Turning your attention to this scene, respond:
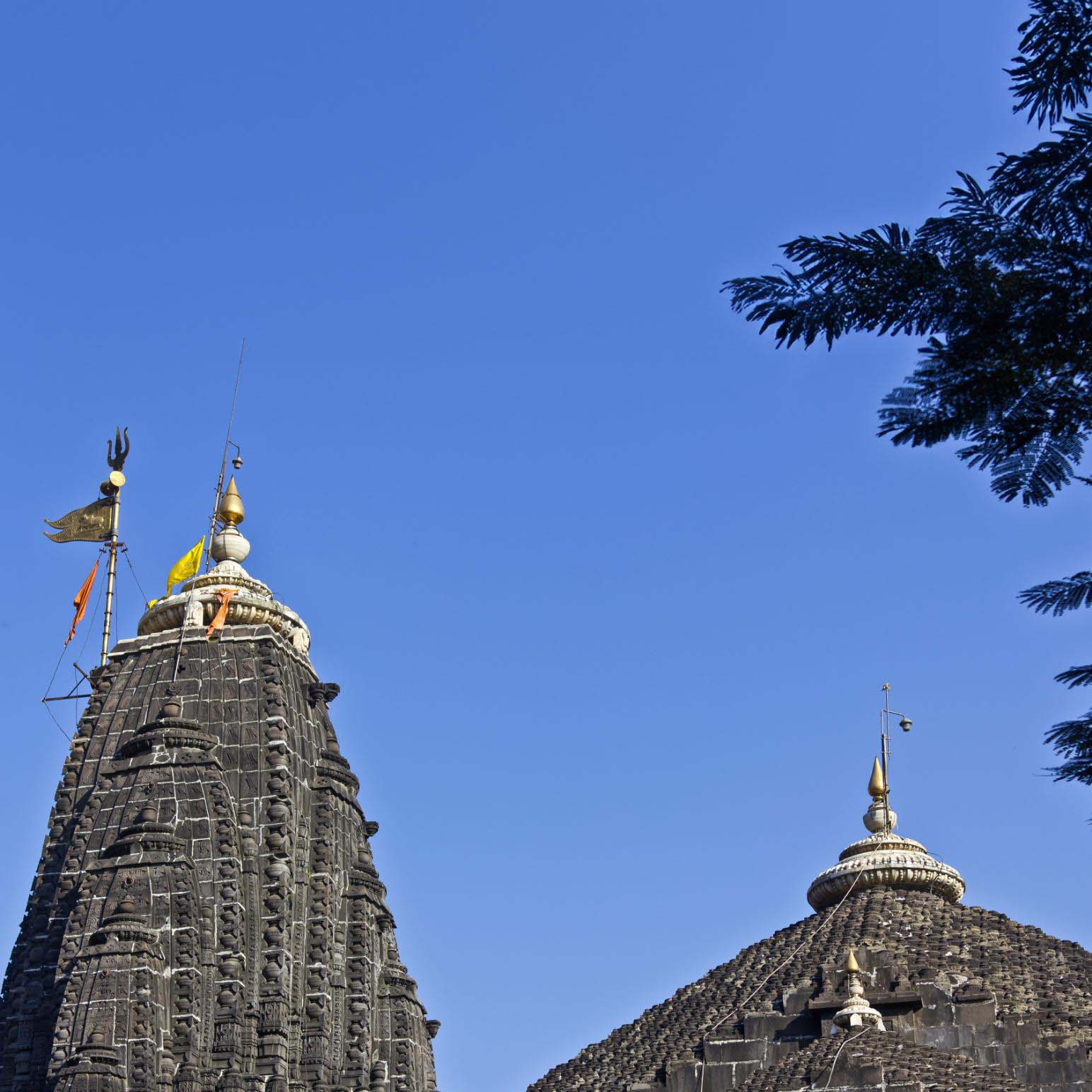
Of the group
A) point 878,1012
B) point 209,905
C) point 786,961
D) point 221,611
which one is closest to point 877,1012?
point 878,1012

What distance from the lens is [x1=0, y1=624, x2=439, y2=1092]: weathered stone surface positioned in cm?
4841

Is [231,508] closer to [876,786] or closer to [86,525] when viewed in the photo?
[86,525]

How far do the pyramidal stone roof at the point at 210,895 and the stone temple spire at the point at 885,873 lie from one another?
11273 mm

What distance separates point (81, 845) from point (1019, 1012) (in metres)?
21.6

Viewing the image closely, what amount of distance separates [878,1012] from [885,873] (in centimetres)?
923

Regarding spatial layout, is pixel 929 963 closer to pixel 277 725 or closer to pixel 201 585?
pixel 277 725

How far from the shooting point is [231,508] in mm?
60906

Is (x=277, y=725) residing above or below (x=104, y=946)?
above

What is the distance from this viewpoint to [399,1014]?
177ft

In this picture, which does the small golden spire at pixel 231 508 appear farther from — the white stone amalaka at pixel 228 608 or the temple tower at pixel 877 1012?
the temple tower at pixel 877 1012

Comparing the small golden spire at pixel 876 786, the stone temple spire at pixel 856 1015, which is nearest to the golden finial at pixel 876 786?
the small golden spire at pixel 876 786

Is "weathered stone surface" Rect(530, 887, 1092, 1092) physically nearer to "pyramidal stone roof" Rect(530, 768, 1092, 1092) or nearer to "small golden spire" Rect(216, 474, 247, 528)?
"pyramidal stone roof" Rect(530, 768, 1092, 1092)

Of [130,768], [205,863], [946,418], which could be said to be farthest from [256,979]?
[946,418]

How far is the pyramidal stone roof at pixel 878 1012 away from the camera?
159 ft
